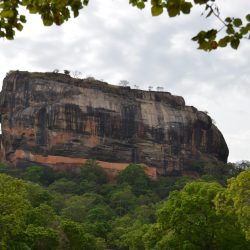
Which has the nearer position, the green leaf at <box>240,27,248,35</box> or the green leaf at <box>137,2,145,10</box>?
the green leaf at <box>240,27,248,35</box>

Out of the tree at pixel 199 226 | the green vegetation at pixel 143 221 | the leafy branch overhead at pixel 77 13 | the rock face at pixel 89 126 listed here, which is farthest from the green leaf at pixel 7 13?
the rock face at pixel 89 126

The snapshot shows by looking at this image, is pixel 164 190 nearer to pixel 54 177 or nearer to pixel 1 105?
pixel 54 177

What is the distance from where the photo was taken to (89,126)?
83.2 m

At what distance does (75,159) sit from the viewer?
81.9 m

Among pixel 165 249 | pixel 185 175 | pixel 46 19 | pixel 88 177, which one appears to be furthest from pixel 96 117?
pixel 46 19

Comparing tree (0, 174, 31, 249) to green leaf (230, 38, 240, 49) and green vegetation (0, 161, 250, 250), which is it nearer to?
green vegetation (0, 161, 250, 250)

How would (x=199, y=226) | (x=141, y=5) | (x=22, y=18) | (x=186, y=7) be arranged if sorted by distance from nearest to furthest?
(x=186, y=7), (x=141, y=5), (x=22, y=18), (x=199, y=226)

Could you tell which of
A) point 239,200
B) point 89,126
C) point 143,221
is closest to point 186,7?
point 239,200

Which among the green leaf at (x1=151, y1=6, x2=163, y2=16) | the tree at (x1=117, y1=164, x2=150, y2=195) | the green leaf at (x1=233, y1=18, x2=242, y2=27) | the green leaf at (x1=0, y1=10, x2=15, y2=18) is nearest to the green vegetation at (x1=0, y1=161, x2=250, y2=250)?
the tree at (x1=117, y1=164, x2=150, y2=195)

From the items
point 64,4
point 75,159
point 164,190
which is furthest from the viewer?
point 75,159

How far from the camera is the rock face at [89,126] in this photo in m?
81.9

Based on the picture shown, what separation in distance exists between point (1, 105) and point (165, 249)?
60.5 meters

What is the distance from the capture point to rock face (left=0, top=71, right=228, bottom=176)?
81.9m

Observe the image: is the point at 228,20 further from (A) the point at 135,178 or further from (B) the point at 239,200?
(A) the point at 135,178
